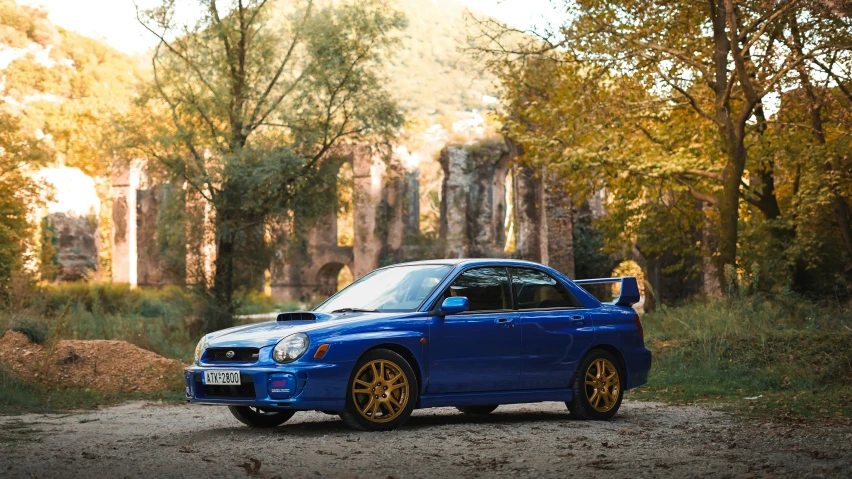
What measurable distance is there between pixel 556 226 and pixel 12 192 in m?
17.3

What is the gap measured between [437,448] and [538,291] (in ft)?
9.04

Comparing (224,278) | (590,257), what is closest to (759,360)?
(224,278)

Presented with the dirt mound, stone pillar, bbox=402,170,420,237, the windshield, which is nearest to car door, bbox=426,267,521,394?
the windshield

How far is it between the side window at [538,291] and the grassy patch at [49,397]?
574cm

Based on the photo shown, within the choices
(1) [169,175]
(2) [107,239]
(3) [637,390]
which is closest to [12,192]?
(1) [169,175]

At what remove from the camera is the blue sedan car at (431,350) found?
8789 mm

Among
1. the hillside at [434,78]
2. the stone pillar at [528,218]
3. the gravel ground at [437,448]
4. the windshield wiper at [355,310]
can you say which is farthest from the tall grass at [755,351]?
the hillside at [434,78]

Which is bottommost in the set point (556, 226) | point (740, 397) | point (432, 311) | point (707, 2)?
point (740, 397)

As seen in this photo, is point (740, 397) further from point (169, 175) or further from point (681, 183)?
point (169, 175)

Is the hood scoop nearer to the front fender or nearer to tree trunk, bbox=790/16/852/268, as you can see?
the front fender

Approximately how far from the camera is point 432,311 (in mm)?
9516

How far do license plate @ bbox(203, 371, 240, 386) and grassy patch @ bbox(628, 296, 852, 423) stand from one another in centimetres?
547

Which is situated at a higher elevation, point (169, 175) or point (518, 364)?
point (169, 175)

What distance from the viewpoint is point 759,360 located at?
15211 millimetres
